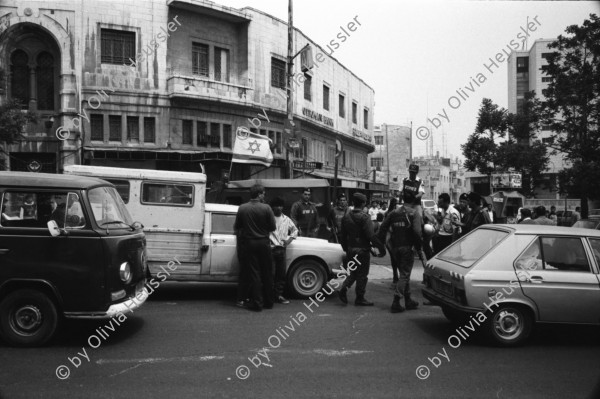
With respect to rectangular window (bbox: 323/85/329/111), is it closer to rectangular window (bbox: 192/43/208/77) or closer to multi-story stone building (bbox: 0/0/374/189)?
multi-story stone building (bbox: 0/0/374/189)

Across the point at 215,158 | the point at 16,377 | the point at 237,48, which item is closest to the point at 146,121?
the point at 215,158

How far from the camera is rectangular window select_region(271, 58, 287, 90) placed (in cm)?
2739

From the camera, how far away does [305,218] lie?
12.1 m

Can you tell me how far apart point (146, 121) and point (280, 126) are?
26.7ft

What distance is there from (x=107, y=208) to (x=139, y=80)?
1714cm

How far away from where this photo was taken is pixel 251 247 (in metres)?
7.93

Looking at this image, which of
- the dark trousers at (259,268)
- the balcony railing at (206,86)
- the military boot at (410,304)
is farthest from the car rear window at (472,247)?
the balcony railing at (206,86)

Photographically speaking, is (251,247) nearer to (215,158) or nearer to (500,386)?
(500,386)

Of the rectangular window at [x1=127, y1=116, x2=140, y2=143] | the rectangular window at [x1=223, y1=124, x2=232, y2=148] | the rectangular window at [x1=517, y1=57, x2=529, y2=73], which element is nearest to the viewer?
the rectangular window at [x1=127, y1=116, x2=140, y2=143]

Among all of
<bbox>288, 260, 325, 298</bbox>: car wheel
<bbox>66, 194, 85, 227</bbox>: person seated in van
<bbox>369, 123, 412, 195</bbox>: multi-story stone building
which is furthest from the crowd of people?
<bbox>369, 123, 412, 195</bbox>: multi-story stone building

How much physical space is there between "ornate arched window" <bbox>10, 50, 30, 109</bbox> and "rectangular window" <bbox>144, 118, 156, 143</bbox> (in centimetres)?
481

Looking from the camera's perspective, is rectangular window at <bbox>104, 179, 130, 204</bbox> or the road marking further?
rectangular window at <bbox>104, 179, 130, 204</bbox>

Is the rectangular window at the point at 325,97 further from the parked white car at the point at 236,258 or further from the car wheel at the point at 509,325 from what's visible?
the car wheel at the point at 509,325

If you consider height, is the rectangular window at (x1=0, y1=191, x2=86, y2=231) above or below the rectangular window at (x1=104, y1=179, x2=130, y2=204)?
below
